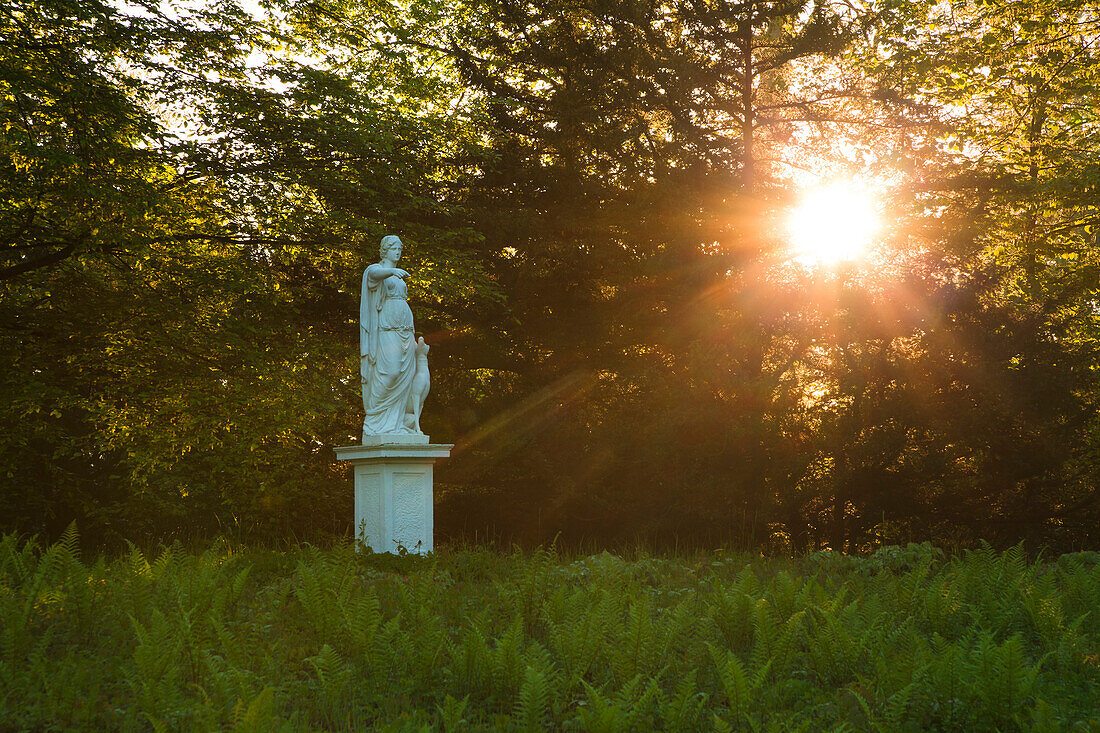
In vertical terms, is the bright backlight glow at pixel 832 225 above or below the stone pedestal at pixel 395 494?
above

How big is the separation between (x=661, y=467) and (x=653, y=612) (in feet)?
26.9

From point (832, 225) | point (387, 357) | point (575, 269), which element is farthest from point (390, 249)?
point (832, 225)

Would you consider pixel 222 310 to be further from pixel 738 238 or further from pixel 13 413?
pixel 738 238

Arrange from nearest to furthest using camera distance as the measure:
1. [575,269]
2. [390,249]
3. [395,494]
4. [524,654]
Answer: [524,654] → [395,494] → [390,249] → [575,269]

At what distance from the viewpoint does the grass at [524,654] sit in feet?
14.7

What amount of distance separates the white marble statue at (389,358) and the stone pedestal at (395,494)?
320 mm

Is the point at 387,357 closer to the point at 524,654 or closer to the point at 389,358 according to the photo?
the point at 389,358

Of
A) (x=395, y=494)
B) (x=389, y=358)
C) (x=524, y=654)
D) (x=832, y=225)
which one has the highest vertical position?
(x=832, y=225)

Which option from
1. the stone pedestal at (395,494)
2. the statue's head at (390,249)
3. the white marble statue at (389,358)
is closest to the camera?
the stone pedestal at (395,494)

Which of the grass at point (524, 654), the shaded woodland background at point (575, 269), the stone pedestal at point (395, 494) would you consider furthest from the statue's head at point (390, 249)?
the grass at point (524, 654)

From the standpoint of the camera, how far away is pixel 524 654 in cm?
529

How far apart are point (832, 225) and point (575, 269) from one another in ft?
→ 16.1

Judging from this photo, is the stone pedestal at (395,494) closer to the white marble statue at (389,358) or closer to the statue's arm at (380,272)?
the white marble statue at (389,358)

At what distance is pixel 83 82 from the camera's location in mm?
10977
